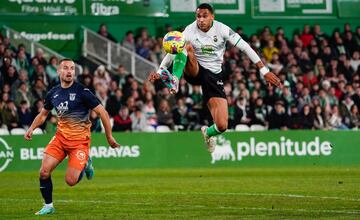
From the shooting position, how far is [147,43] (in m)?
34.1

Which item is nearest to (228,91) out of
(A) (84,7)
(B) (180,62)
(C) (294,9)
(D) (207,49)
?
(A) (84,7)

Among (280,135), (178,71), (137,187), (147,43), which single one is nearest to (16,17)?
(147,43)

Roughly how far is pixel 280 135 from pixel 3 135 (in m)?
8.32

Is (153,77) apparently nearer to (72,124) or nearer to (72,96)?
(72,96)

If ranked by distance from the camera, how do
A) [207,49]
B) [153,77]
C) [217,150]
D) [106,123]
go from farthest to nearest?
[217,150] < [207,49] < [153,77] < [106,123]

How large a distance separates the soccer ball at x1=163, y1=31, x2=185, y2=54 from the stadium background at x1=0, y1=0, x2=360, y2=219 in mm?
2568

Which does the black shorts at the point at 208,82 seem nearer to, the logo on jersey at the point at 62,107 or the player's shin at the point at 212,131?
the player's shin at the point at 212,131

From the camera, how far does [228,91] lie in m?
31.3

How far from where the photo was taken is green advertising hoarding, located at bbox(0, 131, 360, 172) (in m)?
27.7

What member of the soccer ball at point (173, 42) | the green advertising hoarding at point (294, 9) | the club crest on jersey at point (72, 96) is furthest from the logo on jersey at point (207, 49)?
the green advertising hoarding at point (294, 9)

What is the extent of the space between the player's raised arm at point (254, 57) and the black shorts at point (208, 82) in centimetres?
83

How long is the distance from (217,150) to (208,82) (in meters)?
11.9

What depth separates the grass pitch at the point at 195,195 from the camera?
567 inches

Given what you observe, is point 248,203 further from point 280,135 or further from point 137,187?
point 280,135
